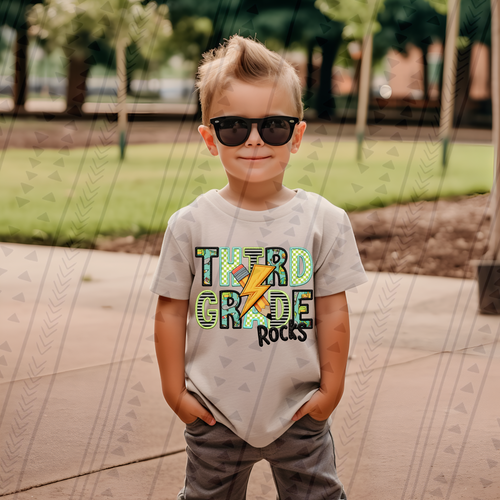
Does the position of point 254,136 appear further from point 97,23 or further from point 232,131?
point 97,23

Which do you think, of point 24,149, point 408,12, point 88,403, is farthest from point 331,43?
point 88,403

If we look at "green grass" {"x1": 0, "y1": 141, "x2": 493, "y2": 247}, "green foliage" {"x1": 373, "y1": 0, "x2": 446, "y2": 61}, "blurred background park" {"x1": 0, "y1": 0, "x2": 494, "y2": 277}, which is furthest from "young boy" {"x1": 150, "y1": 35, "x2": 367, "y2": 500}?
"green foliage" {"x1": 373, "y1": 0, "x2": 446, "y2": 61}

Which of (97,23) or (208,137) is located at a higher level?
(97,23)

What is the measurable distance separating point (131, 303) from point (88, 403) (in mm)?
1665

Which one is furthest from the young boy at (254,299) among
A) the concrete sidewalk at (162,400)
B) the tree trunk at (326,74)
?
the tree trunk at (326,74)

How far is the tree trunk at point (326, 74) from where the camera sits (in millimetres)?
28773

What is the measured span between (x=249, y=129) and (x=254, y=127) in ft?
0.04

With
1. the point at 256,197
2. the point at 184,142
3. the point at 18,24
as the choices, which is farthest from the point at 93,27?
the point at 256,197

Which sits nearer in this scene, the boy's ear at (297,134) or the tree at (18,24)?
the boy's ear at (297,134)

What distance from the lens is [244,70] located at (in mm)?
1768

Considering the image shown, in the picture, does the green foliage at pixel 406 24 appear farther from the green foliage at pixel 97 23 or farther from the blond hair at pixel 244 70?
the blond hair at pixel 244 70

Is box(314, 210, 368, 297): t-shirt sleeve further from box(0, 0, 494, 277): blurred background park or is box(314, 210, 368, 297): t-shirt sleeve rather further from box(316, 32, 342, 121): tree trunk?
box(316, 32, 342, 121): tree trunk

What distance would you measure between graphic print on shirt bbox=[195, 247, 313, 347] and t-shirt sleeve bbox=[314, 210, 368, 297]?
59mm

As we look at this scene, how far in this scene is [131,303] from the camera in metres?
5.02
